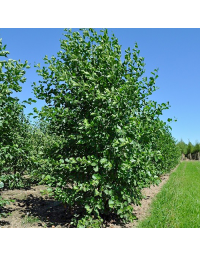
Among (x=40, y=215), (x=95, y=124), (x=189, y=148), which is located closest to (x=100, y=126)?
(x=95, y=124)

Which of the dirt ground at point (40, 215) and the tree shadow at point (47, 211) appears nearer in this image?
the dirt ground at point (40, 215)

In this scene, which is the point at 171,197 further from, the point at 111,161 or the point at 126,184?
Answer: the point at 111,161

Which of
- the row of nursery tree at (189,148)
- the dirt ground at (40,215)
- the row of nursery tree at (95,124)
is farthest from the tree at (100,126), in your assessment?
the row of nursery tree at (189,148)

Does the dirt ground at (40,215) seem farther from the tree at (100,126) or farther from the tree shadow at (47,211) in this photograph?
the tree at (100,126)

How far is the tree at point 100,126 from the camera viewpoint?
3887 millimetres

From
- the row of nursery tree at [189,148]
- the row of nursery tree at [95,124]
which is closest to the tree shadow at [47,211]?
the row of nursery tree at [95,124]

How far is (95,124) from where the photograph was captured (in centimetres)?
375

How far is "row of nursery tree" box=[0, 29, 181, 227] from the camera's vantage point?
3.90 m

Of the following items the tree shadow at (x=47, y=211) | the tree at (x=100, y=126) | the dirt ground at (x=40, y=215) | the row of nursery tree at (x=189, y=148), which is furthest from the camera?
the row of nursery tree at (x=189, y=148)

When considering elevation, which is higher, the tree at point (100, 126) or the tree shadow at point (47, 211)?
the tree at point (100, 126)

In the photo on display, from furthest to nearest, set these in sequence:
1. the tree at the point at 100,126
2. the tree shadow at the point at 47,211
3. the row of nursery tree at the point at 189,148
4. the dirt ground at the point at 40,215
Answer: the row of nursery tree at the point at 189,148 → the tree shadow at the point at 47,211 → the dirt ground at the point at 40,215 → the tree at the point at 100,126

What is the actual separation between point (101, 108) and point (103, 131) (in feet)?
1.55

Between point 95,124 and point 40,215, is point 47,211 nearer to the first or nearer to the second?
point 40,215
